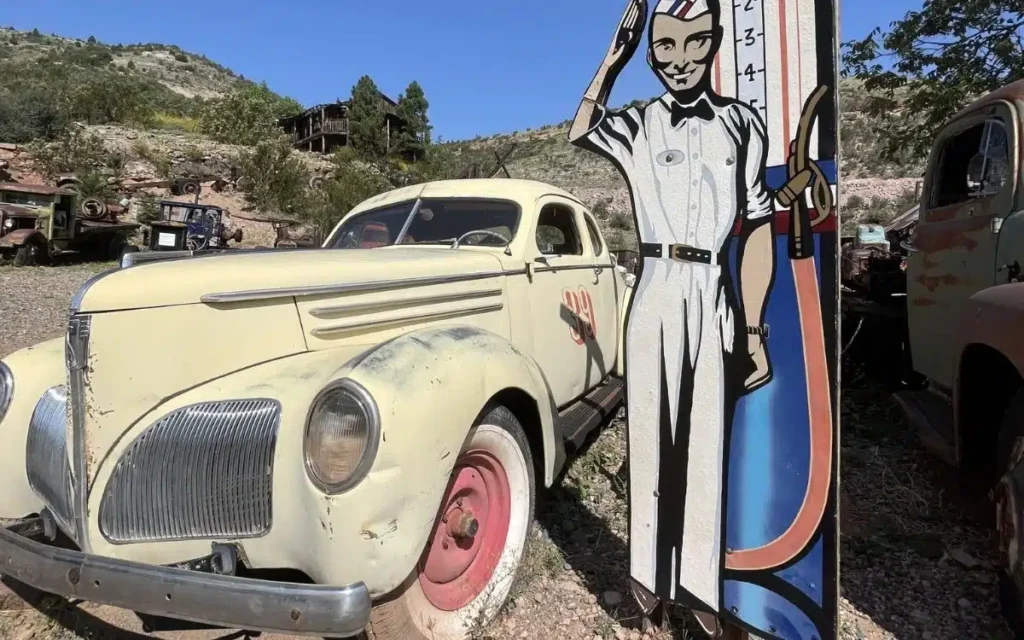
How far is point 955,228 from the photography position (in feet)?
11.3

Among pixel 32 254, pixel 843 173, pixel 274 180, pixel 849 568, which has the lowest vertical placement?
pixel 849 568

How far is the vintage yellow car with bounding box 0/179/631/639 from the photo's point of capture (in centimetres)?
186

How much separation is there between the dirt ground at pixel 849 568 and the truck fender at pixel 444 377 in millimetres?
774

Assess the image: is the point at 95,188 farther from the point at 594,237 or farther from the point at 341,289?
the point at 341,289

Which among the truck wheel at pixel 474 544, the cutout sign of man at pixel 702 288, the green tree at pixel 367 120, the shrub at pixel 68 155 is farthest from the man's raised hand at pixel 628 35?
the green tree at pixel 367 120

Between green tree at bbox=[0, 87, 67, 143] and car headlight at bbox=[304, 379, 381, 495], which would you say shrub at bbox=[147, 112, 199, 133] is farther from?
car headlight at bbox=[304, 379, 381, 495]

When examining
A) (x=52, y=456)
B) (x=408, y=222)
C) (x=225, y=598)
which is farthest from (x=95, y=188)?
(x=225, y=598)

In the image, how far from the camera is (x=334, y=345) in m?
2.64

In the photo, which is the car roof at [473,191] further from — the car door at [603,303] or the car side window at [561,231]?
the car door at [603,303]

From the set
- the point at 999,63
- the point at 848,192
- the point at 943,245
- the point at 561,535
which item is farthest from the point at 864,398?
the point at 848,192

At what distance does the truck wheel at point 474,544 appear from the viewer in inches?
87.4

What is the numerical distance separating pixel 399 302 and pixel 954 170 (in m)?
3.44

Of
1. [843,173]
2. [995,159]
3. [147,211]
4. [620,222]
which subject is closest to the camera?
[995,159]

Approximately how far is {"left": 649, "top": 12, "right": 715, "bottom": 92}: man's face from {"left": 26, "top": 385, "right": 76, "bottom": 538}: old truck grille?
2.44 meters
